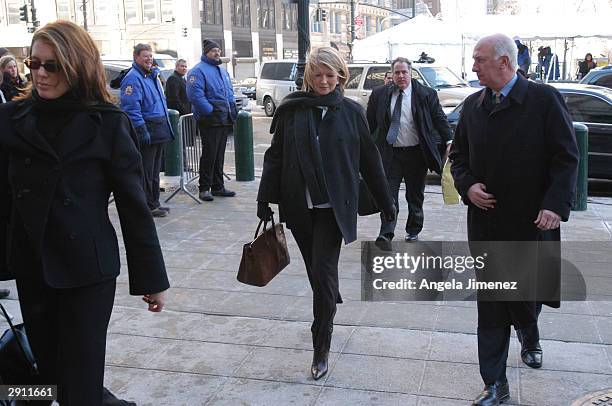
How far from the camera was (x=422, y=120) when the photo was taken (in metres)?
6.98

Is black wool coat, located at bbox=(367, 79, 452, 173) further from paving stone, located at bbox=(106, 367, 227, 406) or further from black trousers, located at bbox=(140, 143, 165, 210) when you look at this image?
paving stone, located at bbox=(106, 367, 227, 406)

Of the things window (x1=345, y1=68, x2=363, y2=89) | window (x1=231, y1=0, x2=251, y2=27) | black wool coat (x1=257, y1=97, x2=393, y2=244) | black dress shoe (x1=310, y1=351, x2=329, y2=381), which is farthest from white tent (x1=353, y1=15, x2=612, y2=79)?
window (x1=231, y1=0, x2=251, y2=27)

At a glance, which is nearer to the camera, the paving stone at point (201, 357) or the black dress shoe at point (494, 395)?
the black dress shoe at point (494, 395)

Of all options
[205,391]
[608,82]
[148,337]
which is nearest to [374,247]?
[148,337]

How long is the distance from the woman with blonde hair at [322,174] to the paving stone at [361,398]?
215 mm

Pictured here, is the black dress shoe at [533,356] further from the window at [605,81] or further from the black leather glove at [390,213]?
the window at [605,81]

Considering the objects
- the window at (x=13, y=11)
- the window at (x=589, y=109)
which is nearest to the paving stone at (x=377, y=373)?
the window at (x=589, y=109)

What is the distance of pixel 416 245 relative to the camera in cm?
732

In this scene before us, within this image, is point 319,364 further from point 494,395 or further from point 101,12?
point 101,12

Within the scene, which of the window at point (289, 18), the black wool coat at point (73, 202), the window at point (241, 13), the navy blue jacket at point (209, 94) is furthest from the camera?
the window at point (289, 18)

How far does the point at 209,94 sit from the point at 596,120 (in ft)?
17.7

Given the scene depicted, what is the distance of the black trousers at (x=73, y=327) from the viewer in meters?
2.82

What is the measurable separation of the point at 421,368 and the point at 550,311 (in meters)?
1.44

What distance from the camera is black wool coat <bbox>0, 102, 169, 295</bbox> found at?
9.04ft
